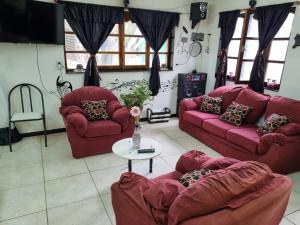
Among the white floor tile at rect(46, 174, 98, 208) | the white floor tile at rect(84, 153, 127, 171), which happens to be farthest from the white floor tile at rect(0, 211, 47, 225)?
the white floor tile at rect(84, 153, 127, 171)

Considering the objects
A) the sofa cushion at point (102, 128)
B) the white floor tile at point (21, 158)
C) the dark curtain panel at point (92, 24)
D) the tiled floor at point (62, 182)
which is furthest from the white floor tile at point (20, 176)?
the dark curtain panel at point (92, 24)

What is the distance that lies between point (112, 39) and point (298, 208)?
3756 millimetres

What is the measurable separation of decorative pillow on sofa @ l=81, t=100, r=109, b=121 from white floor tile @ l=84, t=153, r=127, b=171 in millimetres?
600

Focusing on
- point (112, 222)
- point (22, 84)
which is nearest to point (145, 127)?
point (22, 84)

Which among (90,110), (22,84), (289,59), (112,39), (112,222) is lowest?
(112,222)

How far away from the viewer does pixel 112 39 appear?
423cm

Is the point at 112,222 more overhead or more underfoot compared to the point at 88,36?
more underfoot

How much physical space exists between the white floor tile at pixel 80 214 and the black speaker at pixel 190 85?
10.3 ft

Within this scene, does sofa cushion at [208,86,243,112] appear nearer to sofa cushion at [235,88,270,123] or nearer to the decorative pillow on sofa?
sofa cushion at [235,88,270,123]

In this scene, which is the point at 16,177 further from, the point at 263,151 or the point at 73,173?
the point at 263,151

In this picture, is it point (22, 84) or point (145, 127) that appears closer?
point (22, 84)

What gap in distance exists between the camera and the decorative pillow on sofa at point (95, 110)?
3490 mm

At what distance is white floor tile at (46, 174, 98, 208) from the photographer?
233 centimetres

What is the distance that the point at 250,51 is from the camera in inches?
164
